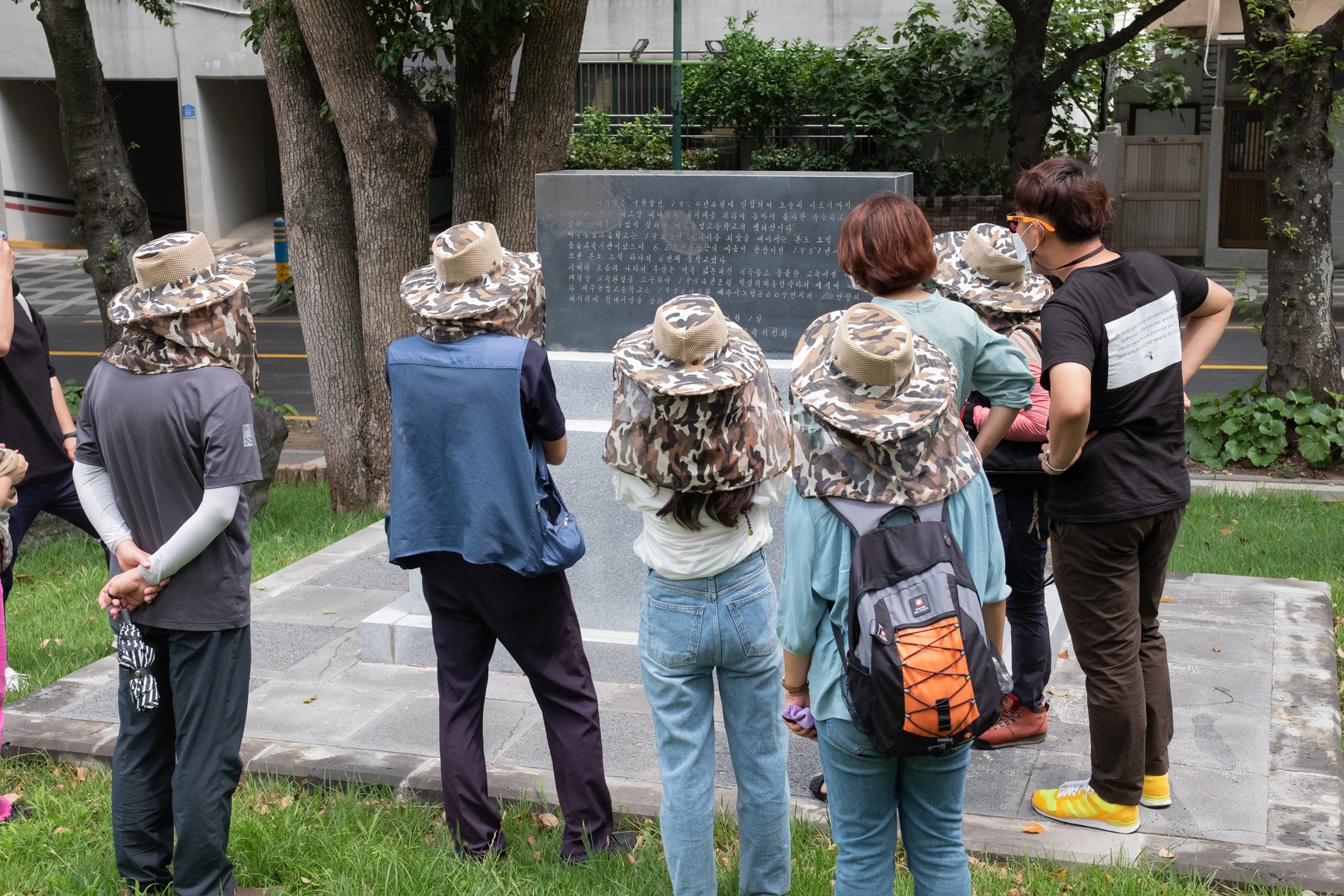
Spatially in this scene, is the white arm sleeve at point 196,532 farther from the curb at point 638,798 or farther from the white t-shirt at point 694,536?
the curb at point 638,798

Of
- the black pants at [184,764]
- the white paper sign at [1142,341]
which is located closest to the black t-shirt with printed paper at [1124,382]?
the white paper sign at [1142,341]

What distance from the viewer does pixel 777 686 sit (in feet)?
11.0

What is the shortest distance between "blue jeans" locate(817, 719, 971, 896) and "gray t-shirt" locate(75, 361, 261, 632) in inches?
63.4

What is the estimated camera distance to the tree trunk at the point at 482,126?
7.91 m

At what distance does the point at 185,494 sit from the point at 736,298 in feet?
8.65

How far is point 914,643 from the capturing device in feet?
8.46

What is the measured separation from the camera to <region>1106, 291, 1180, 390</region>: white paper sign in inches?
142

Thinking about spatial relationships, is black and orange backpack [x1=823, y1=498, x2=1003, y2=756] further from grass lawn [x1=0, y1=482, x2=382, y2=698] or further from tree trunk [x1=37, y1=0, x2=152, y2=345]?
tree trunk [x1=37, y1=0, x2=152, y2=345]

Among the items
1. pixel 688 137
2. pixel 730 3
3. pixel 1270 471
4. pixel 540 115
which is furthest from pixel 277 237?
pixel 1270 471

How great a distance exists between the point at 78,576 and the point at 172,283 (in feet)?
14.2

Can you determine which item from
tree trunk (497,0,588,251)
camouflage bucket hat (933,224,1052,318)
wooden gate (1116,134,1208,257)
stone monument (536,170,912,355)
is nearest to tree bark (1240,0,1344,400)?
tree trunk (497,0,588,251)

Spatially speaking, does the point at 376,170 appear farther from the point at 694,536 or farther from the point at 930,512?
the point at 930,512

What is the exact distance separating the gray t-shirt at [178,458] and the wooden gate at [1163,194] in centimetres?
2008

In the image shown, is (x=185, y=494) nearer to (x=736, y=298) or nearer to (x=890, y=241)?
(x=890, y=241)
